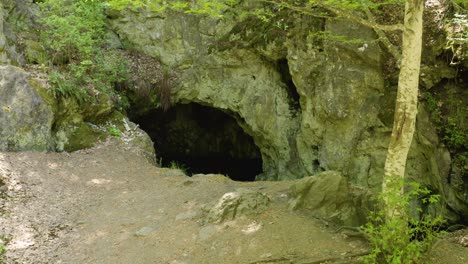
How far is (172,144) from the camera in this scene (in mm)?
14906

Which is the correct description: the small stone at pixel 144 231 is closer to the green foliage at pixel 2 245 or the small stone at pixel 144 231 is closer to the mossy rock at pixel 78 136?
the green foliage at pixel 2 245

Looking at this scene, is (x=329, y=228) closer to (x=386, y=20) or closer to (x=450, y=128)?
(x=450, y=128)

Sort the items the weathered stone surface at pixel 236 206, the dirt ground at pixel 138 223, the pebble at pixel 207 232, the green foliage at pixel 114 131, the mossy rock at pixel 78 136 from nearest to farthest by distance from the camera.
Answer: the dirt ground at pixel 138 223
the pebble at pixel 207 232
the weathered stone surface at pixel 236 206
the mossy rock at pixel 78 136
the green foliage at pixel 114 131

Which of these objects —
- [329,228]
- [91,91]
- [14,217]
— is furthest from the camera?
[91,91]

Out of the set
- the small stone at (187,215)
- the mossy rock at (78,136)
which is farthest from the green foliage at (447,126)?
the mossy rock at (78,136)

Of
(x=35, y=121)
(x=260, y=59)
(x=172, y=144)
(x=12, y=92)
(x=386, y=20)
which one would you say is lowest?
(x=172, y=144)

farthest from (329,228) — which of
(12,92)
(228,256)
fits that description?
(12,92)

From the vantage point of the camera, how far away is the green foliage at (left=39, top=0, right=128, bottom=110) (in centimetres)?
909

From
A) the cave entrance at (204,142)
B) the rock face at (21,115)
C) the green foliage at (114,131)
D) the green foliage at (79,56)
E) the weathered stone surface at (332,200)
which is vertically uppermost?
the green foliage at (79,56)

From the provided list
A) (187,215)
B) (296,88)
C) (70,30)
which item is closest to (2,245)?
(187,215)

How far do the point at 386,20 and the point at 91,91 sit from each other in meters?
7.05

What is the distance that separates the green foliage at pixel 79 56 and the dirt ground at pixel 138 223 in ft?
6.31

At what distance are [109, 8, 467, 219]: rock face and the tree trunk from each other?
3.91 m

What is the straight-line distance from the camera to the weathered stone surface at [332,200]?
5.11 metres
